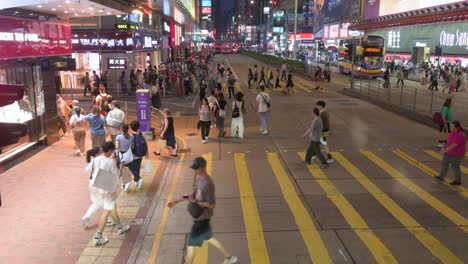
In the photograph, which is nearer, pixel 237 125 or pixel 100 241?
pixel 100 241

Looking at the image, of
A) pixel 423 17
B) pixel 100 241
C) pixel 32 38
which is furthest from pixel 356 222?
pixel 423 17

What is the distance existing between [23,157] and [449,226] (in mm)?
10719

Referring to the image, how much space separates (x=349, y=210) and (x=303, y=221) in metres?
1.14

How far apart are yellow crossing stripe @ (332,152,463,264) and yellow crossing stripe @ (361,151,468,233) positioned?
0.72 metres

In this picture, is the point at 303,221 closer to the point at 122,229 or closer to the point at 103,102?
the point at 122,229

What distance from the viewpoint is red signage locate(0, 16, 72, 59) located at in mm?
10742

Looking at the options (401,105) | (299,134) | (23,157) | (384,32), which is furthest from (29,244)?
(384,32)

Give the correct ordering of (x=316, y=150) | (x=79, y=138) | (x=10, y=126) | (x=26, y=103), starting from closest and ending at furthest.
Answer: (x=10, y=126) → (x=316, y=150) → (x=79, y=138) → (x=26, y=103)

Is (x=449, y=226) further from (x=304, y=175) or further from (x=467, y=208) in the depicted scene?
(x=304, y=175)

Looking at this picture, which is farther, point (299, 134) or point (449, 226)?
point (299, 134)

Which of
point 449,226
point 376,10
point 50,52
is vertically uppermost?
point 376,10

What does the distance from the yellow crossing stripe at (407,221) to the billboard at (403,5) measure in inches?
1207

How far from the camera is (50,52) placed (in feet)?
44.3

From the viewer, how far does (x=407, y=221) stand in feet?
27.3
